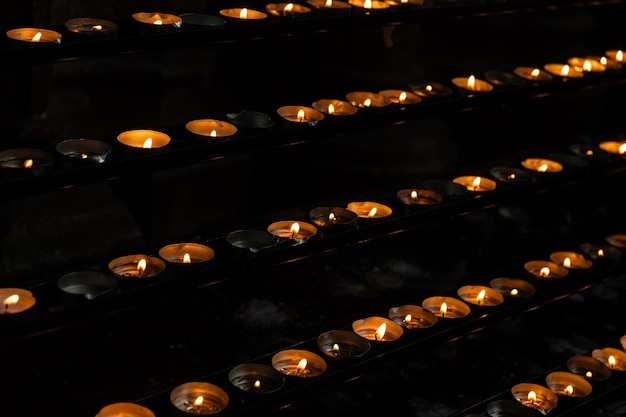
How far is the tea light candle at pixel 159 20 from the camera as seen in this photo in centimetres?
218

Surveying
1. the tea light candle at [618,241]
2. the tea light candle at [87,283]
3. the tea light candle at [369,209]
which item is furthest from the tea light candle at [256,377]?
the tea light candle at [618,241]

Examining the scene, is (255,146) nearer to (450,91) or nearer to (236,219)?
(450,91)

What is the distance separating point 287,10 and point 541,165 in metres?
1.08

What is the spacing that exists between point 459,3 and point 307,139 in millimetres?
626

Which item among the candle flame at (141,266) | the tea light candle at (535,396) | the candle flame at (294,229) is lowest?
the tea light candle at (535,396)

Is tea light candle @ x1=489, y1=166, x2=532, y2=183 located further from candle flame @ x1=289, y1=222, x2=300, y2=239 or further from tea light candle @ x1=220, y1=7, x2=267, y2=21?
tea light candle @ x1=220, y1=7, x2=267, y2=21

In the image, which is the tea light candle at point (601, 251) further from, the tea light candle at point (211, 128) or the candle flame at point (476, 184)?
the tea light candle at point (211, 128)

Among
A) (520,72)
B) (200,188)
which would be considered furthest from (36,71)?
(520,72)

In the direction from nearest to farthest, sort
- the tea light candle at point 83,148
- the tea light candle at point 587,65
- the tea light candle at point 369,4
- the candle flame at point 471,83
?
the tea light candle at point 83,148 → the tea light candle at point 369,4 → the candle flame at point 471,83 → the tea light candle at point 587,65

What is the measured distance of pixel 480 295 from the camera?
2893 millimetres

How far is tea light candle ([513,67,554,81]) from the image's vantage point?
3.10 m

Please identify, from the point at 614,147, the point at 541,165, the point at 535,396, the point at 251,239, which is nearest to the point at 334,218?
the point at 251,239

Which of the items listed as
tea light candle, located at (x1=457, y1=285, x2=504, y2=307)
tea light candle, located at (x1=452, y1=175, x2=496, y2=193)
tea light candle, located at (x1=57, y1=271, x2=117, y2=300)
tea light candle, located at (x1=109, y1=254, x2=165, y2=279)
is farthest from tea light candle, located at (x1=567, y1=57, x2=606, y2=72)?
tea light candle, located at (x1=57, y1=271, x2=117, y2=300)

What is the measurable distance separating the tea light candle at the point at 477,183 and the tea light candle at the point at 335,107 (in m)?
0.51
